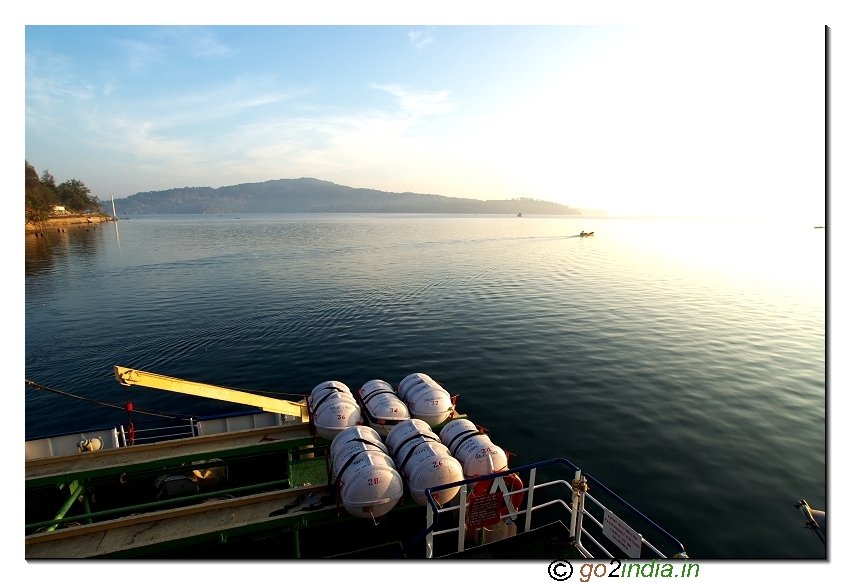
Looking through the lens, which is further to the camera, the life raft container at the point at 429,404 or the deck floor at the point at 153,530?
the life raft container at the point at 429,404

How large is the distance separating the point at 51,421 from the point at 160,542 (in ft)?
58.5

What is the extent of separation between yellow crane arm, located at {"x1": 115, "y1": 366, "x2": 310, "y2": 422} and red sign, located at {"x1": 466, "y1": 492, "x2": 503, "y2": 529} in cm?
879

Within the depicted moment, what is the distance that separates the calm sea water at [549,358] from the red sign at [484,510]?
7422 mm

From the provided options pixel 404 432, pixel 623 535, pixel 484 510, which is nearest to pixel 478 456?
pixel 484 510

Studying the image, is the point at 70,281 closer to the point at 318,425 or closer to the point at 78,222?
the point at 318,425

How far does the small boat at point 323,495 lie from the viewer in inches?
414

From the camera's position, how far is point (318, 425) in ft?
50.2

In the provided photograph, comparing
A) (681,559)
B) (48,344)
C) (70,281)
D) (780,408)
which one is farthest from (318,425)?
(70,281)

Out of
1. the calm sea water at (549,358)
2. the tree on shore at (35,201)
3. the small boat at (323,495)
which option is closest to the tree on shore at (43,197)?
the tree on shore at (35,201)

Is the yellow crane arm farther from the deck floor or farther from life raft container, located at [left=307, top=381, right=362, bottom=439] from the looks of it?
the deck floor

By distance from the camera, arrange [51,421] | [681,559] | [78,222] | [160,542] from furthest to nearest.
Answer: [78,222] < [51,421] < [160,542] < [681,559]

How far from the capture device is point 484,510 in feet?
35.8

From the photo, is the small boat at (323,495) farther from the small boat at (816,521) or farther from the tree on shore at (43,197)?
the tree on shore at (43,197)

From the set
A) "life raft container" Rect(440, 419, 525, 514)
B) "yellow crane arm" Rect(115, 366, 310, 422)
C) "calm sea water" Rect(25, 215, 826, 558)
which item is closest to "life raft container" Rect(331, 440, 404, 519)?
"life raft container" Rect(440, 419, 525, 514)
